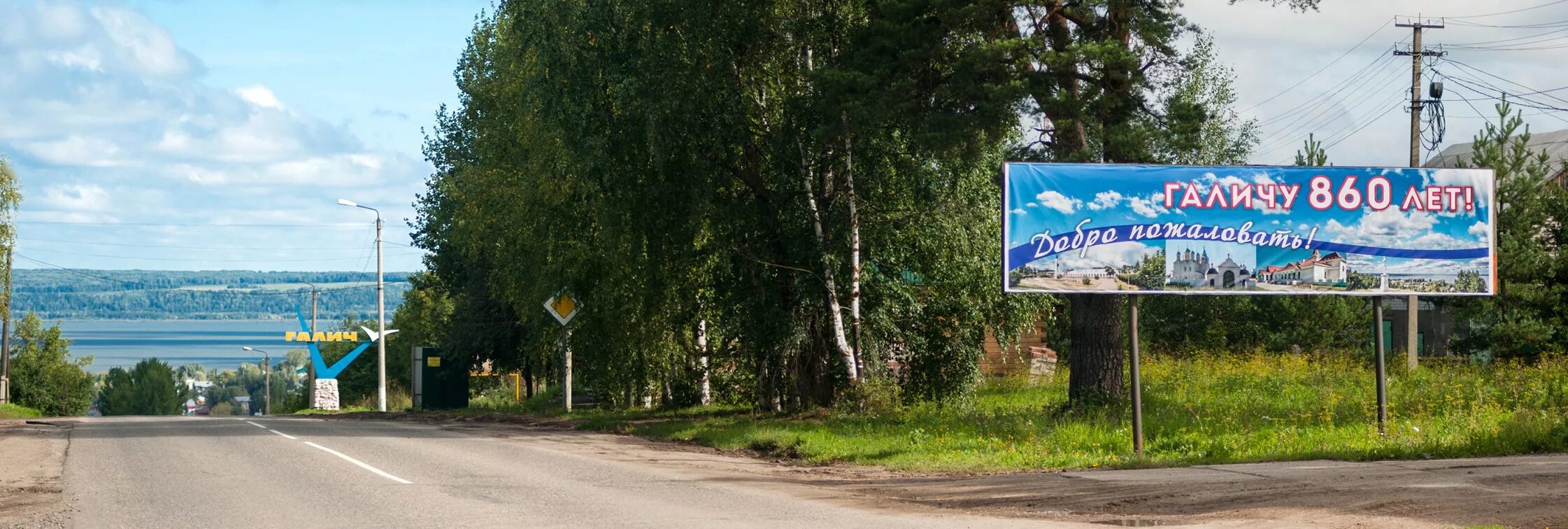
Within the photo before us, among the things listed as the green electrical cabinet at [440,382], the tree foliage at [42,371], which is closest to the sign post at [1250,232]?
the green electrical cabinet at [440,382]

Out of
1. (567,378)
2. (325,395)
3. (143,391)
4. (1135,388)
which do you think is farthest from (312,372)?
(143,391)

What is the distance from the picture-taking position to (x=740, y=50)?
21.7m

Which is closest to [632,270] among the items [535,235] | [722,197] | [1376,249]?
[722,197]

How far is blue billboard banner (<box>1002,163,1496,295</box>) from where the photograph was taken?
647 inches

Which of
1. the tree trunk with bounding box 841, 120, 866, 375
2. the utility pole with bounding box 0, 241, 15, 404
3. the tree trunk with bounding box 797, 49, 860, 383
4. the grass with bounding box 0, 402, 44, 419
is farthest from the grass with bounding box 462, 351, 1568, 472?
the utility pole with bounding box 0, 241, 15, 404

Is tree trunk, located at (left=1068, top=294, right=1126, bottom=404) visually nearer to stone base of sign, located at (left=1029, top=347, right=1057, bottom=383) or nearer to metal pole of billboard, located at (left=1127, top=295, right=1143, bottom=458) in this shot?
metal pole of billboard, located at (left=1127, top=295, right=1143, bottom=458)

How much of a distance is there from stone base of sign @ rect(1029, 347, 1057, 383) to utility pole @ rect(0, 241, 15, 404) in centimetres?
2991

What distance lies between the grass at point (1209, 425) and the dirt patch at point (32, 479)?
Result: 28.6ft

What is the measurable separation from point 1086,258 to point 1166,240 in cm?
108

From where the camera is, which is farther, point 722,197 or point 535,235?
point 535,235

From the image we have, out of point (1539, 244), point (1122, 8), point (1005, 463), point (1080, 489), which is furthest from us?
point (1539, 244)

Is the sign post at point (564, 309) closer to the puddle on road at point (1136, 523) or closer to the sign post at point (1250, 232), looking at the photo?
the sign post at point (1250, 232)

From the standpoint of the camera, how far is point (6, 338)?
173ft

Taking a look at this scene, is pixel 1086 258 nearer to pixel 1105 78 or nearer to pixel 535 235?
pixel 1105 78
